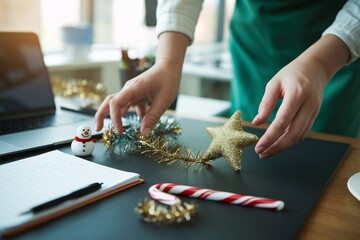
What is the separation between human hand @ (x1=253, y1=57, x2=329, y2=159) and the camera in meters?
0.54

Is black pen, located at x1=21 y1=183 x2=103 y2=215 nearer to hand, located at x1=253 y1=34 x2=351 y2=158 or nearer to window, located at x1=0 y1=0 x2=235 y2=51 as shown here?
hand, located at x1=253 y1=34 x2=351 y2=158

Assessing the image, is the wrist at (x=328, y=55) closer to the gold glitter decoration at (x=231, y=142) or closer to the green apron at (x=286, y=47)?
the gold glitter decoration at (x=231, y=142)

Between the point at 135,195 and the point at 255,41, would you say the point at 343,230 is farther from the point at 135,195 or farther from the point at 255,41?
the point at 255,41

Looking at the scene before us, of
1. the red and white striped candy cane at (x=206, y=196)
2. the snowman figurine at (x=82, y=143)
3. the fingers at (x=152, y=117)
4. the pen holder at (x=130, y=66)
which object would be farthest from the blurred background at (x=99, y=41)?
the red and white striped candy cane at (x=206, y=196)

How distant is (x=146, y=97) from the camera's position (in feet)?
2.39

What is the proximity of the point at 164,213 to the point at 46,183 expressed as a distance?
0.16 meters

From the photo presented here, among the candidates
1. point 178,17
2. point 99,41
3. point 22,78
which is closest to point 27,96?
point 22,78

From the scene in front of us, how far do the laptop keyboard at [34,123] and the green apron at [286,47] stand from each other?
20.3 inches

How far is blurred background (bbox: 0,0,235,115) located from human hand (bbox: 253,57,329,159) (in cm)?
69

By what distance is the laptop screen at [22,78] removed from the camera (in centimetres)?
86

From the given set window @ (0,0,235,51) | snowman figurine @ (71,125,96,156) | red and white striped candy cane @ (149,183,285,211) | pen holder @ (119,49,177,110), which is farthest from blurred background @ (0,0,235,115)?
red and white striped candy cane @ (149,183,285,211)

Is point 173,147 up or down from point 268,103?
down

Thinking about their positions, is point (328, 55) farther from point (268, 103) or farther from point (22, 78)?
point (22, 78)

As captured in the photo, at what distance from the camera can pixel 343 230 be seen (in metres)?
0.42
